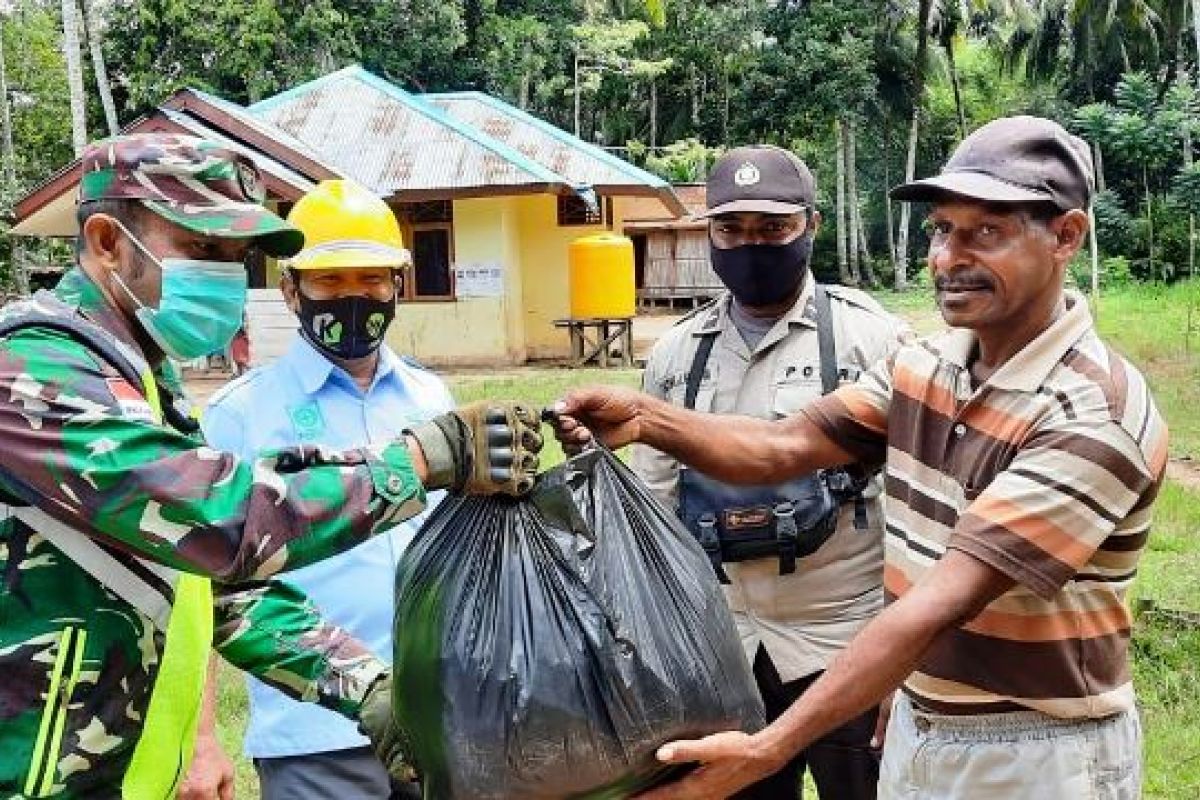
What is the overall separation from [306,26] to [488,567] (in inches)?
824

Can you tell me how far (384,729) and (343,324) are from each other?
3.05 ft

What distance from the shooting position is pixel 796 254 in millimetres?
3199

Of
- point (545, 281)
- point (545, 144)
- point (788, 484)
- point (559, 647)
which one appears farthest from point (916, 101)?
point (559, 647)

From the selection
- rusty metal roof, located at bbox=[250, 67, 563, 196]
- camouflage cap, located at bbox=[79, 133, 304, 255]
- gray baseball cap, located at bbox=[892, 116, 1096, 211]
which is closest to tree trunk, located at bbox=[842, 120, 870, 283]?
rusty metal roof, located at bbox=[250, 67, 563, 196]

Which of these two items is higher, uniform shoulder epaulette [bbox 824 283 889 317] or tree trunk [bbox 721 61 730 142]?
tree trunk [bbox 721 61 730 142]

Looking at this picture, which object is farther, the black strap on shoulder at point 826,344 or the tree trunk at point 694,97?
the tree trunk at point 694,97

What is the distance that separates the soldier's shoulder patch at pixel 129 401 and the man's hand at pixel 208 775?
0.87 metres

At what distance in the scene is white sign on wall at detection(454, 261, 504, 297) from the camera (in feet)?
54.3

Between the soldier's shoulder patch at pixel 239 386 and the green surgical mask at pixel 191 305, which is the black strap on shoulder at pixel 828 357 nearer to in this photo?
the soldier's shoulder patch at pixel 239 386

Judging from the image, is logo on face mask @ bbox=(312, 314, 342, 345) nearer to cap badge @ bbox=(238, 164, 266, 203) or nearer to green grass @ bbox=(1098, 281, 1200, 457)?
cap badge @ bbox=(238, 164, 266, 203)

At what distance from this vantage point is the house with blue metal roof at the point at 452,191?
48.6 feet

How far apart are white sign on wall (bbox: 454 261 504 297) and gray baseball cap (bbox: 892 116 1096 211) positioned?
48.0 ft

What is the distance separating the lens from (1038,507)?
6.23 feet

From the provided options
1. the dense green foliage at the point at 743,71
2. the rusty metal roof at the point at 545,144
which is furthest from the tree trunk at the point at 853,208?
the rusty metal roof at the point at 545,144
